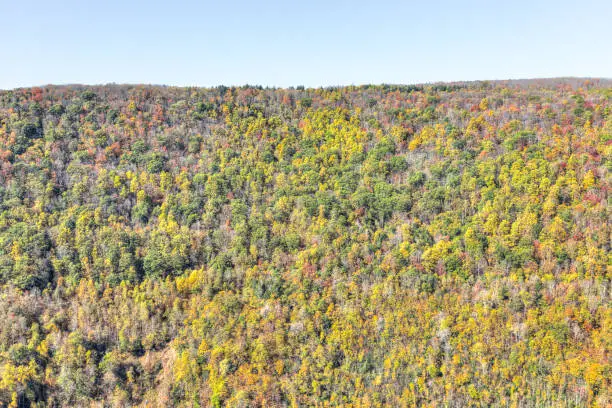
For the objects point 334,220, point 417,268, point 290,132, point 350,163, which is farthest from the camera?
point 290,132

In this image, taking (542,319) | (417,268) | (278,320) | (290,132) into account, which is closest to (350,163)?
(290,132)

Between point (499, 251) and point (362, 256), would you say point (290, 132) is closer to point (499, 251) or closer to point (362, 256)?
point (362, 256)

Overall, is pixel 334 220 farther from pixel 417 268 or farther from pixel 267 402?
pixel 267 402

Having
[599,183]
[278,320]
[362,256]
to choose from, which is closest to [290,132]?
[362,256]

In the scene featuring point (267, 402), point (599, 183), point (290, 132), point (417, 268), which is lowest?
point (267, 402)

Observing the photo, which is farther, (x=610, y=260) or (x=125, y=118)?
(x=125, y=118)

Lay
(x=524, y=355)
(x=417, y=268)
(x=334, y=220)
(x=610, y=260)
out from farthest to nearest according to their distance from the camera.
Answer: (x=334, y=220), (x=417, y=268), (x=610, y=260), (x=524, y=355)

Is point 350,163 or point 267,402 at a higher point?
point 350,163
